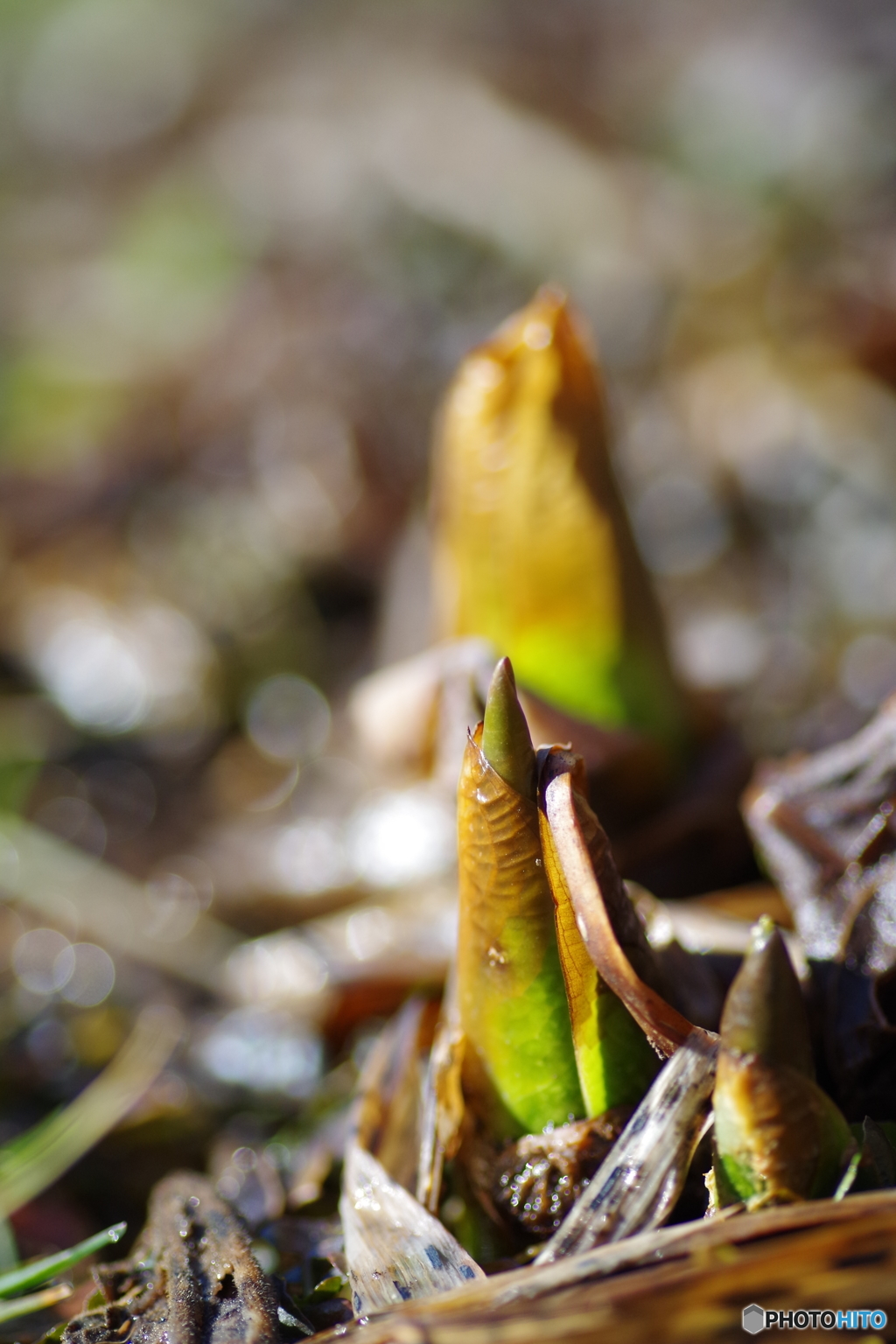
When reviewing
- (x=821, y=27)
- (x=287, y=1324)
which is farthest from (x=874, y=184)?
(x=287, y=1324)

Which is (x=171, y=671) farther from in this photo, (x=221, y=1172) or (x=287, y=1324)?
(x=287, y=1324)

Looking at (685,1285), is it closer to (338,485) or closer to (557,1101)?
(557,1101)

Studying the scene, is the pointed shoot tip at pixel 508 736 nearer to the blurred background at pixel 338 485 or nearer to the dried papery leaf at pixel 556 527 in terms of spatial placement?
the dried papery leaf at pixel 556 527

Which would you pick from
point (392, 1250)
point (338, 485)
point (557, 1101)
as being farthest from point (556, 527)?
point (338, 485)

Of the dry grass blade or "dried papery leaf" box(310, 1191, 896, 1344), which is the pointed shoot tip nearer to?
"dried papery leaf" box(310, 1191, 896, 1344)

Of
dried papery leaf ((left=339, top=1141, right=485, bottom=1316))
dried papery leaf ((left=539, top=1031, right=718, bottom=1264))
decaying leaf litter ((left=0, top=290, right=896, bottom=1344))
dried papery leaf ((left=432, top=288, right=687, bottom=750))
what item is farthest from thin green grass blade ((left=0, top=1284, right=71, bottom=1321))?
dried papery leaf ((left=432, top=288, right=687, bottom=750))

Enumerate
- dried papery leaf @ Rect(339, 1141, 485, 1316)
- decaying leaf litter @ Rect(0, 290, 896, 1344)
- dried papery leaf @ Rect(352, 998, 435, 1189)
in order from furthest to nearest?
dried papery leaf @ Rect(352, 998, 435, 1189), dried papery leaf @ Rect(339, 1141, 485, 1316), decaying leaf litter @ Rect(0, 290, 896, 1344)
